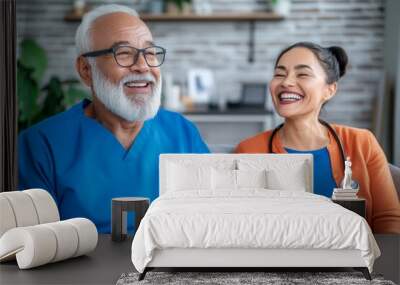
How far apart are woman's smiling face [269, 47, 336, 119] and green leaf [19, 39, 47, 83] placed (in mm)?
2394

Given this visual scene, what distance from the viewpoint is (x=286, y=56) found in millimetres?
5816

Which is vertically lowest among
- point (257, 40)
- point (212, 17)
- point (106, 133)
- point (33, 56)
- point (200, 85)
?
point (106, 133)

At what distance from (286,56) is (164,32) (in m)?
1.95

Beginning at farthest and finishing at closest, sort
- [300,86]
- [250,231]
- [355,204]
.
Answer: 1. [300,86]
2. [355,204]
3. [250,231]

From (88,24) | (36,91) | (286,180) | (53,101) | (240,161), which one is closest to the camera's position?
(286,180)

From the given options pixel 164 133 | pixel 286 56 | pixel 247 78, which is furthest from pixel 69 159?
pixel 247 78

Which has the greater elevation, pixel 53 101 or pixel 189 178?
pixel 53 101

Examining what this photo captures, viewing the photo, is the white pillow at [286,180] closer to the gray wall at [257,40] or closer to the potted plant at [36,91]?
the potted plant at [36,91]

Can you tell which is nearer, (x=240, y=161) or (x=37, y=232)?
(x=37, y=232)

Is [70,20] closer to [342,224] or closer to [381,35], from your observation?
[381,35]

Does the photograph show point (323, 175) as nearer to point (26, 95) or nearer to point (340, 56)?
point (340, 56)

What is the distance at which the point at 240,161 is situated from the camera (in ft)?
18.1

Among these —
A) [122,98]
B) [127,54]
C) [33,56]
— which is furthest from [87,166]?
[33,56]

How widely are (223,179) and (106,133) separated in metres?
1.09
